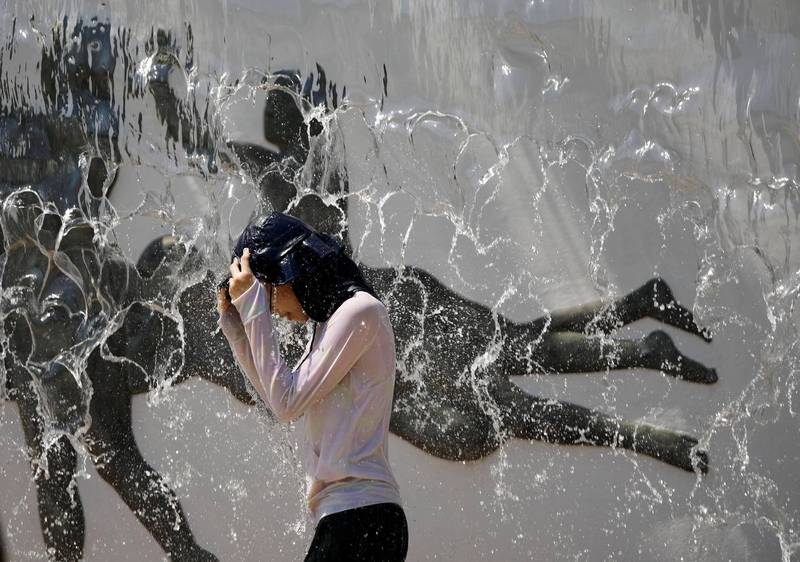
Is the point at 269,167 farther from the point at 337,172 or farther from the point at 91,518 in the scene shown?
the point at 91,518

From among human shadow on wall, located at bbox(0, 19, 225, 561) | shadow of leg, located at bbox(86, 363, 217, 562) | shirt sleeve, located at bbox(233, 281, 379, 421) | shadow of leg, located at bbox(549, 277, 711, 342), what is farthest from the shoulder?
shadow of leg, located at bbox(86, 363, 217, 562)

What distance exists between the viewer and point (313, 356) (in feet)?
6.94

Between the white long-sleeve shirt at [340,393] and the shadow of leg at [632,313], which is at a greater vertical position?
the white long-sleeve shirt at [340,393]

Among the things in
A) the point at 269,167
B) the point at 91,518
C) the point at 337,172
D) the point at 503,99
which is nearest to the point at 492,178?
the point at 503,99

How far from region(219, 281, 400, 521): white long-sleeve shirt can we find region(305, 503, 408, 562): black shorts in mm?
21

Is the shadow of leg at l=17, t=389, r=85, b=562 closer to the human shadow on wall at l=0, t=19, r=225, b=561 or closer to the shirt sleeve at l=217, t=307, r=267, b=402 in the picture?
the human shadow on wall at l=0, t=19, r=225, b=561

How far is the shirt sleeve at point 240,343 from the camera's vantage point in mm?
2172

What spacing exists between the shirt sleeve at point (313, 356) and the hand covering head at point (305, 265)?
0.07 m

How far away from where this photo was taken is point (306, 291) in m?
2.19

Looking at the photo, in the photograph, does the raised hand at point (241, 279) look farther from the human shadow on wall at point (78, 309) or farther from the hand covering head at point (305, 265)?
the human shadow on wall at point (78, 309)

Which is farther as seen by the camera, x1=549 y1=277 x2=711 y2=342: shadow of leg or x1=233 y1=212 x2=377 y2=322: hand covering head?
x1=549 y1=277 x2=711 y2=342: shadow of leg

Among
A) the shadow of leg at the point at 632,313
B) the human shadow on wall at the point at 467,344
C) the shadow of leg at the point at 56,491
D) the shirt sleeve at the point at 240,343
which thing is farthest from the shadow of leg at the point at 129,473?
the shirt sleeve at the point at 240,343

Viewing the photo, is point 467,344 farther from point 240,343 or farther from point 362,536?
point 362,536

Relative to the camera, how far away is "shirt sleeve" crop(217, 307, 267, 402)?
2.17 meters
